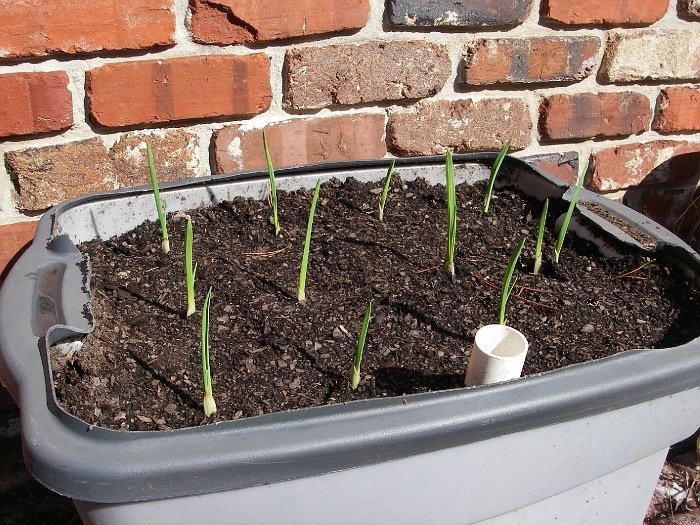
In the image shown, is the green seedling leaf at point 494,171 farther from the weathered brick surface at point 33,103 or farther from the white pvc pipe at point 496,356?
the weathered brick surface at point 33,103

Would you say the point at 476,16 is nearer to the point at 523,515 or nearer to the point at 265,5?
the point at 265,5

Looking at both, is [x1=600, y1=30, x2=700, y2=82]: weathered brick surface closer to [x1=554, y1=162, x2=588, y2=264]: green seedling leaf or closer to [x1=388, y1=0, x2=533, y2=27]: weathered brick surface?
[x1=388, y1=0, x2=533, y2=27]: weathered brick surface

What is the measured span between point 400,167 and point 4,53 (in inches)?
20.3

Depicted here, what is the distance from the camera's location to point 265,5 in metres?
0.97

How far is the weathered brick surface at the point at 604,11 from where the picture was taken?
1.13 metres

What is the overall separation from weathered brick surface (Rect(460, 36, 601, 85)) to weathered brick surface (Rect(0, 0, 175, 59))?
465mm

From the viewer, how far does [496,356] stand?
0.57m

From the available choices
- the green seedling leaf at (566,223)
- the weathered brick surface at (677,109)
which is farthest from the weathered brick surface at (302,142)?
the weathered brick surface at (677,109)

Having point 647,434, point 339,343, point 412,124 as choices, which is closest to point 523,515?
point 647,434

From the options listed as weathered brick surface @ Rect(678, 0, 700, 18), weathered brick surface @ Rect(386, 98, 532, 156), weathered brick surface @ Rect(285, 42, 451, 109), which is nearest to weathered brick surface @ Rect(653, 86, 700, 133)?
weathered brick surface @ Rect(678, 0, 700, 18)

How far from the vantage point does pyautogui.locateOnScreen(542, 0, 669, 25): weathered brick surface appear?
1.13 meters

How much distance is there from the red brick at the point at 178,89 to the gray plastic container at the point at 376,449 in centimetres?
35

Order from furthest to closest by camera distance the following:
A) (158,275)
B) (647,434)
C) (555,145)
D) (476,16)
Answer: (555,145) → (476,16) → (158,275) → (647,434)

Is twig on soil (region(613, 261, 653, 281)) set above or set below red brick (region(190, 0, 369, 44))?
below
